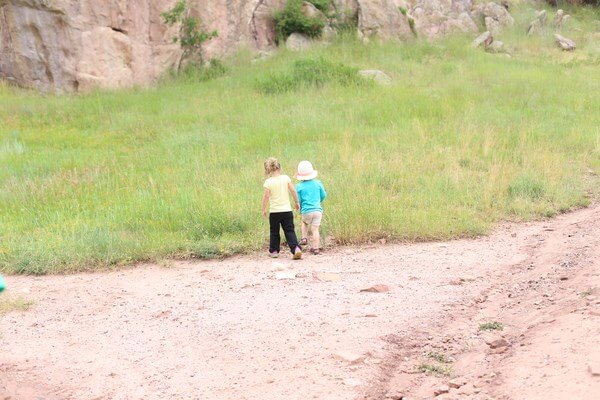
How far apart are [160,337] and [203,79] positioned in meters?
15.0

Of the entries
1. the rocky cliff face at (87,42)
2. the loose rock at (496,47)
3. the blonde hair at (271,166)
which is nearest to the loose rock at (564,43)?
the loose rock at (496,47)

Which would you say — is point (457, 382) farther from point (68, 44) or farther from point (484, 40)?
point (484, 40)

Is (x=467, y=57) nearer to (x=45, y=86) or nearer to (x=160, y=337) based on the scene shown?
(x=45, y=86)

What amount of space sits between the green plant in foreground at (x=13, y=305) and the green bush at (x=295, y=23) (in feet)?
54.8

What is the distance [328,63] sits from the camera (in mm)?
19531

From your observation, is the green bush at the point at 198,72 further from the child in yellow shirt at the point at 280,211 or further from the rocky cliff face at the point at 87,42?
the child in yellow shirt at the point at 280,211

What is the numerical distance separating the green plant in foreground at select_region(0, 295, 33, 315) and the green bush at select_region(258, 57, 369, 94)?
1168 cm

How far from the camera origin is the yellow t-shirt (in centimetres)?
917

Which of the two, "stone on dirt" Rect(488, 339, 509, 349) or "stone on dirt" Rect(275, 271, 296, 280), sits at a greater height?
"stone on dirt" Rect(488, 339, 509, 349)

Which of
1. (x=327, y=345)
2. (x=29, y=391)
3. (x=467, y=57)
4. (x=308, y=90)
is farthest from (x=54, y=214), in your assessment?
(x=467, y=57)

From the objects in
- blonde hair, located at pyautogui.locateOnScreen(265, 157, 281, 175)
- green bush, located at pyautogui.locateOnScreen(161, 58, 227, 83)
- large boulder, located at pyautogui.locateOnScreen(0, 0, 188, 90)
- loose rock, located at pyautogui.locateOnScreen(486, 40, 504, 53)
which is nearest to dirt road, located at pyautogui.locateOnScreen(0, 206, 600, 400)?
blonde hair, located at pyautogui.locateOnScreen(265, 157, 281, 175)

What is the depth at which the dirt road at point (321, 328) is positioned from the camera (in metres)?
5.43

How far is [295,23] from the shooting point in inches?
915

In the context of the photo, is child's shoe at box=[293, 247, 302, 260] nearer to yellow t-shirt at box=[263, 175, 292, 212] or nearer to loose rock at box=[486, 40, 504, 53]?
yellow t-shirt at box=[263, 175, 292, 212]
